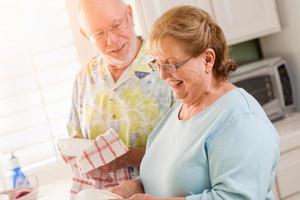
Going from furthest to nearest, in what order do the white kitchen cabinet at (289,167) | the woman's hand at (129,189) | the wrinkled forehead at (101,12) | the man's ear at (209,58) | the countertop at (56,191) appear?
the white kitchen cabinet at (289,167), the countertop at (56,191), the wrinkled forehead at (101,12), the woman's hand at (129,189), the man's ear at (209,58)

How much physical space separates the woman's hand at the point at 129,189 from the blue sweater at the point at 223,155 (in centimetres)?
11

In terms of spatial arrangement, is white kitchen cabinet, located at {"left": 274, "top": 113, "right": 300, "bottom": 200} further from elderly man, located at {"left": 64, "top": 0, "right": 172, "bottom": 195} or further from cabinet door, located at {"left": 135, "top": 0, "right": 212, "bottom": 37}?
elderly man, located at {"left": 64, "top": 0, "right": 172, "bottom": 195}

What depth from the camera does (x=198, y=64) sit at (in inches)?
43.2

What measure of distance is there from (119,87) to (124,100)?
0.05m

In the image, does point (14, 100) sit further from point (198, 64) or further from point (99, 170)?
Answer: point (198, 64)

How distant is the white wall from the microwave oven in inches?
2.6

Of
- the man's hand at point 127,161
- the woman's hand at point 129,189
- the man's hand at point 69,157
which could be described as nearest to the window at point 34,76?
the man's hand at point 69,157

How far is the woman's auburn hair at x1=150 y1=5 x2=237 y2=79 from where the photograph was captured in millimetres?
1069

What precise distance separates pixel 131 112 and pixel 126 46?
8.1 inches

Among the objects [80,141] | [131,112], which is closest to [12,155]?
[80,141]

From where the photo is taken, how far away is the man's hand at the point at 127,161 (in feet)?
4.80

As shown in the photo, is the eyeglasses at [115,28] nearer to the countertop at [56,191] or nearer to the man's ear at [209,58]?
the man's ear at [209,58]

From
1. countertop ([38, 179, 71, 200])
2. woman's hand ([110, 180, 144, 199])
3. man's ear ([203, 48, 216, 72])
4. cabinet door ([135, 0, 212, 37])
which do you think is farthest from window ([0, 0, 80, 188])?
man's ear ([203, 48, 216, 72])

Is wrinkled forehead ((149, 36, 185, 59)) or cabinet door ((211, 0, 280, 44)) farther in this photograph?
cabinet door ((211, 0, 280, 44))
